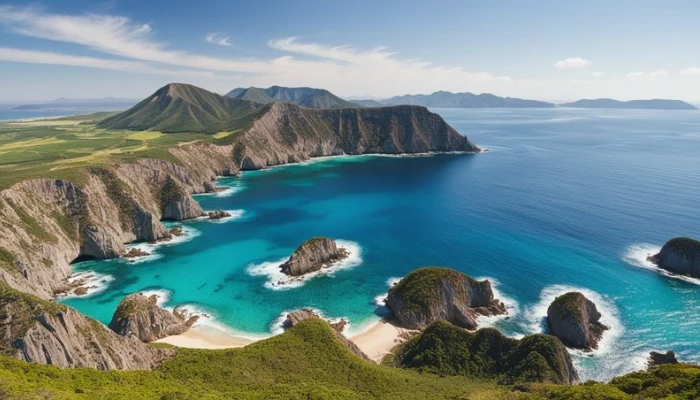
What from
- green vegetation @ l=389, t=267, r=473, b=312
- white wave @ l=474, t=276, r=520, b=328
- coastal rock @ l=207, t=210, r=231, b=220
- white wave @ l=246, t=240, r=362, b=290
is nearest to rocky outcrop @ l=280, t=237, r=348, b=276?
white wave @ l=246, t=240, r=362, b=290

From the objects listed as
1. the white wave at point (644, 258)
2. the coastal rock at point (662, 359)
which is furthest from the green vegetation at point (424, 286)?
the white wave at point (644, 258)

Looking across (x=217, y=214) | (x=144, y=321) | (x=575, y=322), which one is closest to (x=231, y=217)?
(x=217, y=214)

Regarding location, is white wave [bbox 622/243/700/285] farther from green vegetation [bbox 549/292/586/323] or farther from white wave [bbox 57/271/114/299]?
white wave [bbox 57/271/114/299]

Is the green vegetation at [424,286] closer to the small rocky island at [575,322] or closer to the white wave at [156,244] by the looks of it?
the small rocky island at [575,322]

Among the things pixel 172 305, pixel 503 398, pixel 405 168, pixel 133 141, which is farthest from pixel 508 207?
pixel 133 141

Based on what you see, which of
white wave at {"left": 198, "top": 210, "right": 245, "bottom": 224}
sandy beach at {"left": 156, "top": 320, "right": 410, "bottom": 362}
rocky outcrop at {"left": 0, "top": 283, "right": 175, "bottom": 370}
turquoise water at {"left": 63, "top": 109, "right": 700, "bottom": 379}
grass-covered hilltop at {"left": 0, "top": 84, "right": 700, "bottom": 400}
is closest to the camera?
grass-covered hilltop at {"left": 0, "top": 84, "right": 700, "bottom": 400}

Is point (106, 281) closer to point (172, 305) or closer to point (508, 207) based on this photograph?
point (172, 305)

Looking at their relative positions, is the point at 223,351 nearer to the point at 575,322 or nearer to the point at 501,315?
the point at 501,315
